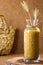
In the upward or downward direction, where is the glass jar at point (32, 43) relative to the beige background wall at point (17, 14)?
downward

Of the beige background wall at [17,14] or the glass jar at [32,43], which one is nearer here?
the glass jar at [32,43]

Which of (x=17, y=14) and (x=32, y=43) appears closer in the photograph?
(x=32, y=43)

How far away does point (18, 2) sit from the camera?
2.75m

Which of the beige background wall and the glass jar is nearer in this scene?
the glass jar

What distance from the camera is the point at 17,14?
2758 millimetres

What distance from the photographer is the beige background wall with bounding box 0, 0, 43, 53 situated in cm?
274

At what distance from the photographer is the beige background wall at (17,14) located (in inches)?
108

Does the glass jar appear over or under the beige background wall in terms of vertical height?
under

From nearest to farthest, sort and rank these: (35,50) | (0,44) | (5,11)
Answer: (35,50)
(0,44)
(5,11)

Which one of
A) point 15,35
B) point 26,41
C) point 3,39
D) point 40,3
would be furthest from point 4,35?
point 26,41

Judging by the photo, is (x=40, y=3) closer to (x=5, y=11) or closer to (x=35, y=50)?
(x=5, y=11)

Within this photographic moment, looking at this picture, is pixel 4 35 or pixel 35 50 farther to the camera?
pixel 4 35

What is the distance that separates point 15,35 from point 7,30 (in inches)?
6.6

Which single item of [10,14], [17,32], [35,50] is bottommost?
[35,50]
